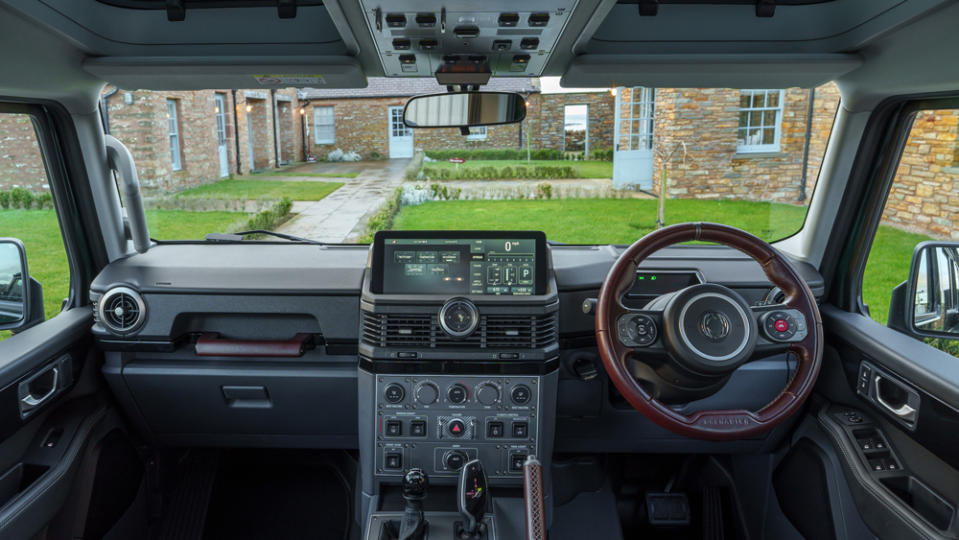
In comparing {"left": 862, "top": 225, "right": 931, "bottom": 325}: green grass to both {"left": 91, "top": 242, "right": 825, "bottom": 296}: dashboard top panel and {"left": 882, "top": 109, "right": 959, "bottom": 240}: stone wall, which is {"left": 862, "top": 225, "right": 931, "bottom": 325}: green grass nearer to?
{"left": 882, "top": 109, "right": 959, "bottom": 240}: stone wall

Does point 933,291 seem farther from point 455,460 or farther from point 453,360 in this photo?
point 455,460

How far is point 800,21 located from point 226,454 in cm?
332

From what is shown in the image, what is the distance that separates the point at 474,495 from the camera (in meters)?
2.38

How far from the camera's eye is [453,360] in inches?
103

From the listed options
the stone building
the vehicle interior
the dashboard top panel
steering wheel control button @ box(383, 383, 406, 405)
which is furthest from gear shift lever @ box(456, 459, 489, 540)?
the stone building

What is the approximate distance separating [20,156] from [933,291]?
144 inches

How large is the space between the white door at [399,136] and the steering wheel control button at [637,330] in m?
1.28

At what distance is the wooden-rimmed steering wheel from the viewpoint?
2.16 m

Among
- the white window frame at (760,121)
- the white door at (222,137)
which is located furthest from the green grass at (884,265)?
the white door at (222,137)

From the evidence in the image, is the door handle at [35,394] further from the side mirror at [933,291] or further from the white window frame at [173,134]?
the side mirror at [933,291]

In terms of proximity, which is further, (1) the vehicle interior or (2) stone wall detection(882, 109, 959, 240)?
(2) stone wall detection(882, 109, 959, 240)

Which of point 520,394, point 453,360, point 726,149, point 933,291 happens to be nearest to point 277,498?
point 453,360

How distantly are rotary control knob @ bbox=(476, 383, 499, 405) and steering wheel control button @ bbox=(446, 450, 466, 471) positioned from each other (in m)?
0.23

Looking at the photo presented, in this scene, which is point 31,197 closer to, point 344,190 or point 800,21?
point 344,190
